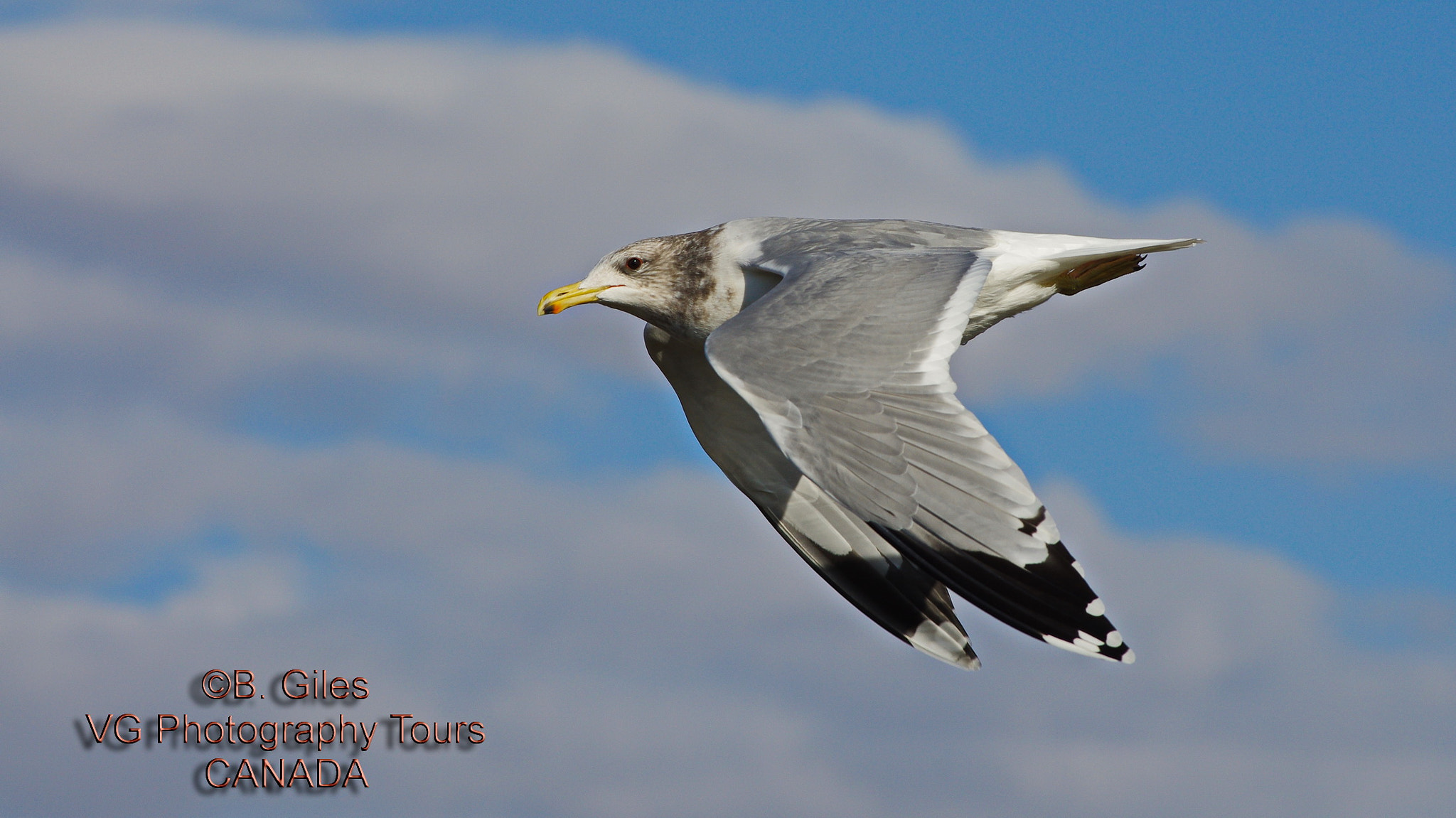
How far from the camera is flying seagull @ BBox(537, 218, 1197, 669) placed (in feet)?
19.6

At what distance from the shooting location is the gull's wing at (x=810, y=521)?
27.8ft

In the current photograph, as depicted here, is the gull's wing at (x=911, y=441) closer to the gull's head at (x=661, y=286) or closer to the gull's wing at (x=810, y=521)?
the gull's head at (x=661, y=286)

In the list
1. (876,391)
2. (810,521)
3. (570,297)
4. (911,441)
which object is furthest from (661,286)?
(911,441)

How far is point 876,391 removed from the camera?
6.32 metres

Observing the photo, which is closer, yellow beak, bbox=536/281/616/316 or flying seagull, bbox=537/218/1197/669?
flying seagull, bbox=537/218/1197/669

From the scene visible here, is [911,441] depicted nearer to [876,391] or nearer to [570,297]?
[876,391]

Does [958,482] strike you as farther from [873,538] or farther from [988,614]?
[873,538]

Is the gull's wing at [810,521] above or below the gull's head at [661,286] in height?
below

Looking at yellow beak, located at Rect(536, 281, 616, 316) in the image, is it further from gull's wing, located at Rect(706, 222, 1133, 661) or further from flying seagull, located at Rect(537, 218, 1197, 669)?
gull's wing, located at Rect(706, 222, 1133, 661)

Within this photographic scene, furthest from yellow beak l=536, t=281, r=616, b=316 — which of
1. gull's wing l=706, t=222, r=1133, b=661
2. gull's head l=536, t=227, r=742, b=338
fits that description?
gull's wing l=706, t=222, r=1133, b=661

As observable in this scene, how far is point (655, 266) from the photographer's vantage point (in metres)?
8.78

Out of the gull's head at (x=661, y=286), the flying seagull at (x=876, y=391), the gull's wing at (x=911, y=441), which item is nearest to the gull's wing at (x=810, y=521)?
the flying seagull at (x=876, y=391)

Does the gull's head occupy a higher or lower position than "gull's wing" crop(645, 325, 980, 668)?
higher

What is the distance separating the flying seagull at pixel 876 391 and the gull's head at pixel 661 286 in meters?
0.01
